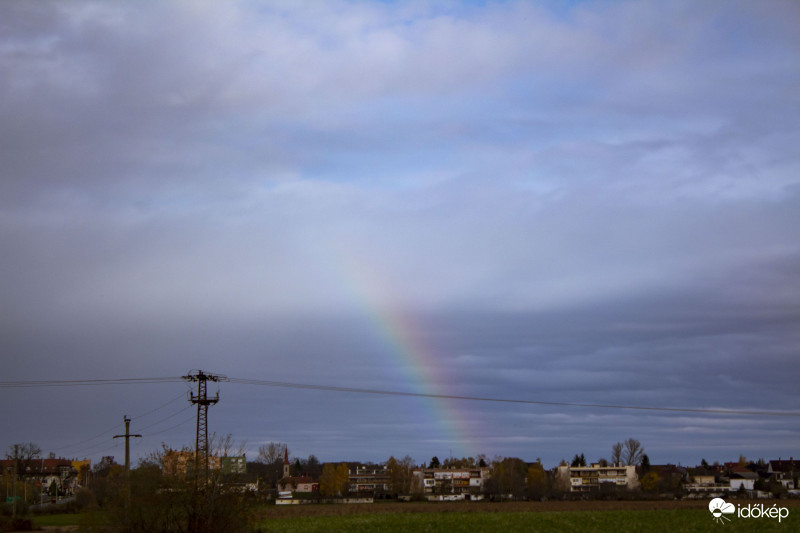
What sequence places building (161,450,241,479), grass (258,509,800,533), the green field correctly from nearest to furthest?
building (161,450,241,479) < the green field < grass (258,509,800,533)

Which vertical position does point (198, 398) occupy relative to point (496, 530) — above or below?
above

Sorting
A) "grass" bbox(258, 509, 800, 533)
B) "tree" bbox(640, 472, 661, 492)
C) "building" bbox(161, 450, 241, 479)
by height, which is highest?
"building" bbox(161, 450, 241, 479)

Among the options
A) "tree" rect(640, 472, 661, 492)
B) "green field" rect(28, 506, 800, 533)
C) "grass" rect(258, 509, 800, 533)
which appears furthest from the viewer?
"tree" rect(640, 472, 661, 492)

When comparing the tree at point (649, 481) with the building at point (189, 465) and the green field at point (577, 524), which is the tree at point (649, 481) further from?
the building at point (189, 465)

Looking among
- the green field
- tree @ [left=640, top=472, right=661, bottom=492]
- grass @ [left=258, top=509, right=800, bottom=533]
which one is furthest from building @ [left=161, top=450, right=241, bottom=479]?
tree @ [left=640, top=472, right=661, bottom=492]

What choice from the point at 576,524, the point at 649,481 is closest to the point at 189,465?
the point at 576,524

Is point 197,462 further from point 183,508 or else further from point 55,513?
point 55,513

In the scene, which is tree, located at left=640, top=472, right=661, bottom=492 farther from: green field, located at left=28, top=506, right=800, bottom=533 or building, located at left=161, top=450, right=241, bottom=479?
building, located at left=161, top=450, right=241, bottom=479

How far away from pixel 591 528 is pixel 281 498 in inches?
3675

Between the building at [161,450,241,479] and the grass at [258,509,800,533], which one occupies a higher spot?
the building at [161,450,241,479]

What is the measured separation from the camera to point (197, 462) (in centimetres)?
3759

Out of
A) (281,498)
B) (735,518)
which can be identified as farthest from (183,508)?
(281,498)

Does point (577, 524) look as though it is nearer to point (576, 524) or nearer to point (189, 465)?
point (576, 524)

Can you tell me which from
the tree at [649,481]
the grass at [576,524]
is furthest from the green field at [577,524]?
the tree at [649,481]
